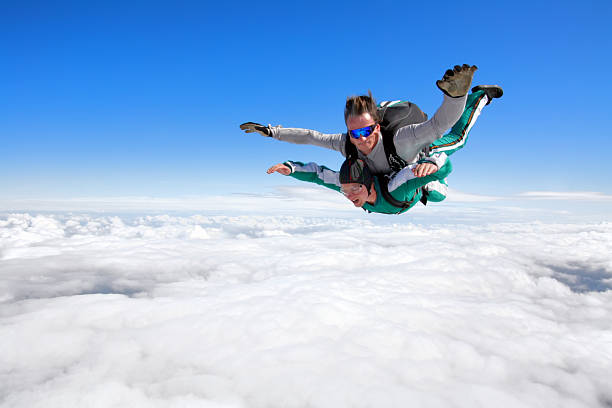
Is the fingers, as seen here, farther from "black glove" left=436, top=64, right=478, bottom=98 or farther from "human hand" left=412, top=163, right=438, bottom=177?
"black glove" left=436, top=64, right=478, bottom=98

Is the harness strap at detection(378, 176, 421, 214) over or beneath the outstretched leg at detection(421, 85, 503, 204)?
beneath

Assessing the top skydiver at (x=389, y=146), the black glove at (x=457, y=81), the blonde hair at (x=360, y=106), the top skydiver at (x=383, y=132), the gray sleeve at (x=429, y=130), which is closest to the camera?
the black glove at (x=457, y=81)

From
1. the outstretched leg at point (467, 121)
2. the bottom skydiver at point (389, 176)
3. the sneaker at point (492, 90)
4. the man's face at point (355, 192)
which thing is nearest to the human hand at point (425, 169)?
the bottom skydiver at point (389, 176)

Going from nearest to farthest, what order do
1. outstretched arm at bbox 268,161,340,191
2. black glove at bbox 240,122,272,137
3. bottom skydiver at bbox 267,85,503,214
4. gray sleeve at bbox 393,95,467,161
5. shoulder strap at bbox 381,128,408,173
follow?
gray sleeve at bbox 393,95,467,161
shoulder strap at bbox 381,128,408,173
bottom skydiver at bbox 267,85,503,214
outstretched arm at bbox 268,161,340,191
black glove at bbox 240,122,272,137

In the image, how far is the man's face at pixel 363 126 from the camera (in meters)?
4.20

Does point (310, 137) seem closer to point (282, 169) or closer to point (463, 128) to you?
point (282, 169)

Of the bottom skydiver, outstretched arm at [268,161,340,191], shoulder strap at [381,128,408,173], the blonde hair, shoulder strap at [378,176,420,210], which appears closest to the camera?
the blonde hair

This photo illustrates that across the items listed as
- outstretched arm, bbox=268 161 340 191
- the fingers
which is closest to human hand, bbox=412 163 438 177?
outstretched arm, bbox=268 161 340 191

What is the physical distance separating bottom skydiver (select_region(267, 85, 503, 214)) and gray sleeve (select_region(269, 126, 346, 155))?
1.18ft

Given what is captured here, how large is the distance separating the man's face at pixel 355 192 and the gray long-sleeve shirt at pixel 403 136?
37cm

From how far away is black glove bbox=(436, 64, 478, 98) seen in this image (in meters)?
2.90

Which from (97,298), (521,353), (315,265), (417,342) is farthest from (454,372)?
(315,265)

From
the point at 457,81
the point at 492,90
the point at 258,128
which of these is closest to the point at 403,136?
the point at 457,81

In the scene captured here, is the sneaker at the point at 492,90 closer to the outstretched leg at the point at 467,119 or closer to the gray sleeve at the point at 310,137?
the outstretched leg at the point at 467,119
